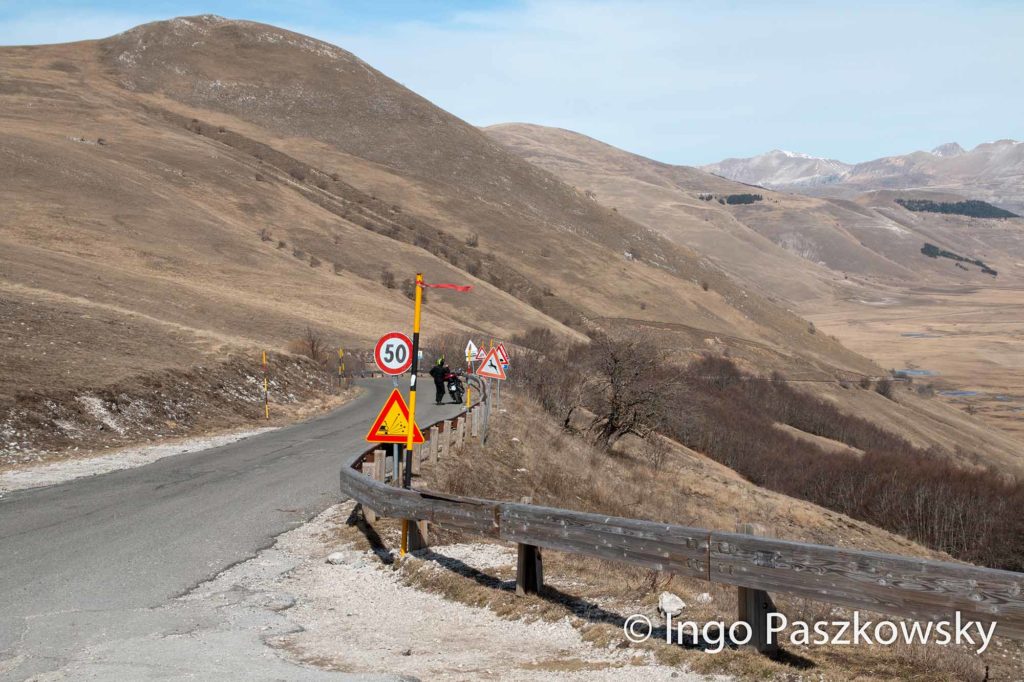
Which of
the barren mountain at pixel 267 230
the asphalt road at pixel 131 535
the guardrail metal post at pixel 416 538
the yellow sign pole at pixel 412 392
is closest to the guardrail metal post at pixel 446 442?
the asphalt road at pixel 131 535

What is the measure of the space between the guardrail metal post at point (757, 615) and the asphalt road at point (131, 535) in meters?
5.09

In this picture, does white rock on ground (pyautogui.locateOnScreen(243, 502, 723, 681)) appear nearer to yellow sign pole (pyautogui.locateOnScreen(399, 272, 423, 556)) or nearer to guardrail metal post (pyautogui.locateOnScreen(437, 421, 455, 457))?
yellow sign pole (pyautogui.locateOnScreen(399, 272, 423, 556))

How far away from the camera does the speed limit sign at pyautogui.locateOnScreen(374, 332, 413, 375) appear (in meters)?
12.9

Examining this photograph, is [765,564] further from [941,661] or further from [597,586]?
[597,586]

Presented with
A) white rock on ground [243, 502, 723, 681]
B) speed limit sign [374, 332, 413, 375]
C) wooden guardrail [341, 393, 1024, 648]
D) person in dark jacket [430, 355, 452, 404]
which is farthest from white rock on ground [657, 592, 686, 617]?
person in dark jacket [430, 355, 452, 404]

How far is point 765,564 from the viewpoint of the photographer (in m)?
7.05

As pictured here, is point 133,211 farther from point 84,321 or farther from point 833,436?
point 833,436

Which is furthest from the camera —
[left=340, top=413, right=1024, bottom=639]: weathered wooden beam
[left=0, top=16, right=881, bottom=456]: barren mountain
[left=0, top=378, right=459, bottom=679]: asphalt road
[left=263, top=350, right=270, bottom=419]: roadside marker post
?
[left=0, top=16, right=881, bottom=456]: barren mountain

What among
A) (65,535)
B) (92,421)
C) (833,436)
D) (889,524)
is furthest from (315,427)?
(833,436)

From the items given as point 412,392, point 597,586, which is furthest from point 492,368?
point 597,586

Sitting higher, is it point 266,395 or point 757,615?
point 757,615

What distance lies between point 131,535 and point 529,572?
5.94 m

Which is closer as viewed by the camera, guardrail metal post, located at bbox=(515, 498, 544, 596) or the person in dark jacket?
guardrail metal post, located at bbox=(515, 498, 544, 596)

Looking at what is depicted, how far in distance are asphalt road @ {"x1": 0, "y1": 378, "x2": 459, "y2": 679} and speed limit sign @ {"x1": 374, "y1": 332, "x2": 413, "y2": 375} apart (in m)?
2.70
